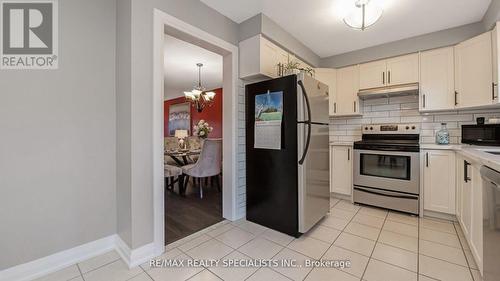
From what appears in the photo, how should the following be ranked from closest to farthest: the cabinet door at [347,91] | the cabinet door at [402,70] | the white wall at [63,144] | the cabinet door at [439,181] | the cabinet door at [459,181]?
the white wall at [63,144]
the cabinet door at [459,181]
the cabinet door at [439,181]
the cabinet door at [402,70]
the cabinet door at [347,91]

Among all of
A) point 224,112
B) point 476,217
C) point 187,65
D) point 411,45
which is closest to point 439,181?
point 476,217

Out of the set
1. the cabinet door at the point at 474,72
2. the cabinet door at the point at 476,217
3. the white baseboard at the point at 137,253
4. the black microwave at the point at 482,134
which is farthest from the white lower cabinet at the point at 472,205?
the white baseboard at the point at 137,253

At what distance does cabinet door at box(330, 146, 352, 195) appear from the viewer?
321 cm

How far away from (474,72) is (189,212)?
151 inches

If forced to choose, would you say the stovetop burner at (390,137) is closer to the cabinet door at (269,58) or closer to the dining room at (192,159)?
the cabinet door at (269,58)

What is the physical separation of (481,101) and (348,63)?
1.70m

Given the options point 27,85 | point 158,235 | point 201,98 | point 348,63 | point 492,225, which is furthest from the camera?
point 201,98

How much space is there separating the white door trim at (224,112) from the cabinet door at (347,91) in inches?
74.6

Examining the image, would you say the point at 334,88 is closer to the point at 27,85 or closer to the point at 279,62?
the point at 279,62

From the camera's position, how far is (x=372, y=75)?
3172 mm

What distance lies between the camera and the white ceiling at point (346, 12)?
2201mm

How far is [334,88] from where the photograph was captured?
354 centimetres

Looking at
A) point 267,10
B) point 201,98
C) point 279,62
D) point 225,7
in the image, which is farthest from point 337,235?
point 201,98

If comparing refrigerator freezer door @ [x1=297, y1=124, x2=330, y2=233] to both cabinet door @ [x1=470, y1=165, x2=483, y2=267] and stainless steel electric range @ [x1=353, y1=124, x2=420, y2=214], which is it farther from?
cabinet door @ [x1=470, y1=165, x2=483, y2=267]
